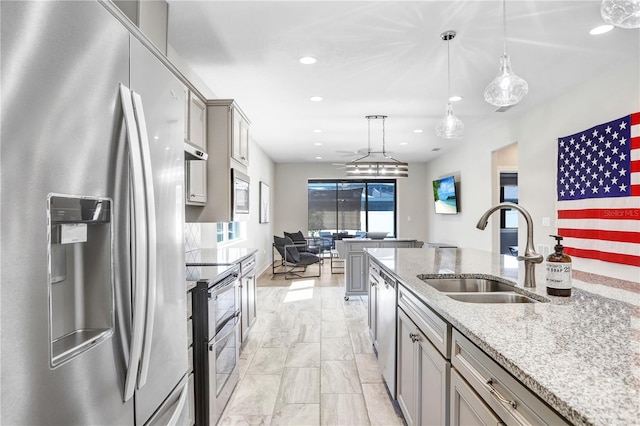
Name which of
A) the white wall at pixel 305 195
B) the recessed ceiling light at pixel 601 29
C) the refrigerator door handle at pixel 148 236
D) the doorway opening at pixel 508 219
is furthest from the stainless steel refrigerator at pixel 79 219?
the white wall at pixel 305 195

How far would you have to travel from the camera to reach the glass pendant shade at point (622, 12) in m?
1.37

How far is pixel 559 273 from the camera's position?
144 centimetres

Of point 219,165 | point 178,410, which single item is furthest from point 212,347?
point 219,165

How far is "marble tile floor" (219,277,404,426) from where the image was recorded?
88.0 inches

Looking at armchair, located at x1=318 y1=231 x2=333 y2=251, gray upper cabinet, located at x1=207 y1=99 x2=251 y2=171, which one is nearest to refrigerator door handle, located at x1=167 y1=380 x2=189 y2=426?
gray upper cabinet, located at x1=207 y1=99 x2=251 y2=171

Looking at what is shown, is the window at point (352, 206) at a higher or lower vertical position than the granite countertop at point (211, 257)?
higher

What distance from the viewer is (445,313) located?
4.22 feet

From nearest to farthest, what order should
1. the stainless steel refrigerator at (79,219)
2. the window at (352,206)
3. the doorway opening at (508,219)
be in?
the stainless steel refrigerator at (79,219) → the doorway opening at (508,219) → the window at (352,206)

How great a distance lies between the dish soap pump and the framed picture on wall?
613 cm

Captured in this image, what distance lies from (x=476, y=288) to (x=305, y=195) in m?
7.54

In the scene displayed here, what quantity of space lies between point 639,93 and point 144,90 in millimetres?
3808

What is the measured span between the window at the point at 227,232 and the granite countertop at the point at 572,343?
3.34 m

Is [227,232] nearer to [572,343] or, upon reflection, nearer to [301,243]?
[301,243]

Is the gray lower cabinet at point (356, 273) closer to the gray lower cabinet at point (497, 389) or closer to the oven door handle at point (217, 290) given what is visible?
the oven door handle at point (217, 290)
